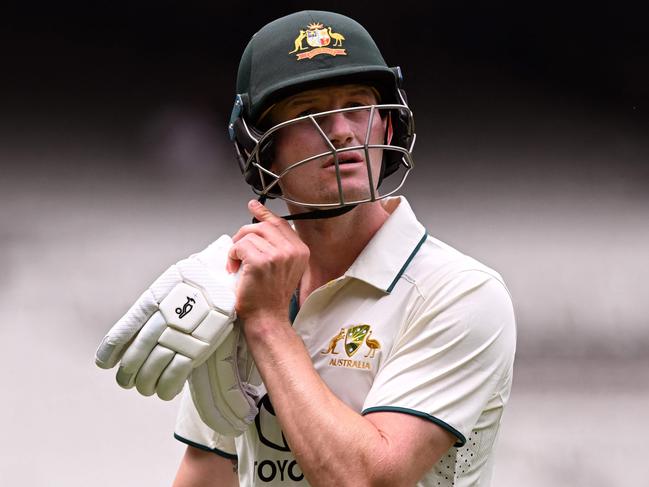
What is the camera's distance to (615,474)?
315 centimetres

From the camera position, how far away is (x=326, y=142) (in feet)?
6.85

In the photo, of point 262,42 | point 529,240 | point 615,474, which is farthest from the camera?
point 529,240

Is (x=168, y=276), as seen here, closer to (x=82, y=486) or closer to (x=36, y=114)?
(x=82, y=486)

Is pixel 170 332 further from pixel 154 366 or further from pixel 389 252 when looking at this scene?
pixel 389 252

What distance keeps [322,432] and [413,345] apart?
0.24 m

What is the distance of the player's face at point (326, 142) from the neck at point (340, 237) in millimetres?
92

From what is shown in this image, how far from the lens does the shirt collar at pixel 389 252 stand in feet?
6.91

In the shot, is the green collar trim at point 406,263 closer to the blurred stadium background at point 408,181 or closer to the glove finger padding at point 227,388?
the glove finger padding at point 227,388

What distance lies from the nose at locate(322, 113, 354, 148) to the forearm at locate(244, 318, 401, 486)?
1.31ft

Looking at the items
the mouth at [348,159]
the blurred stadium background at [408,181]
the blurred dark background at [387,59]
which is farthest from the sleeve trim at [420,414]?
the blurred dark background at [387,59]

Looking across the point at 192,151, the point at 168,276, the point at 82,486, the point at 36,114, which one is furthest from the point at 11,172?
the point at 168,276

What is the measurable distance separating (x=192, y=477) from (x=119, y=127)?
5.34 ft

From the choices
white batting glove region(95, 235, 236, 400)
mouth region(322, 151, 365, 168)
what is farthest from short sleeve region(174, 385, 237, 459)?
mouth region(322, 151, 365, 168)

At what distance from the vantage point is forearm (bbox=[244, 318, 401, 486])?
1.83 m
